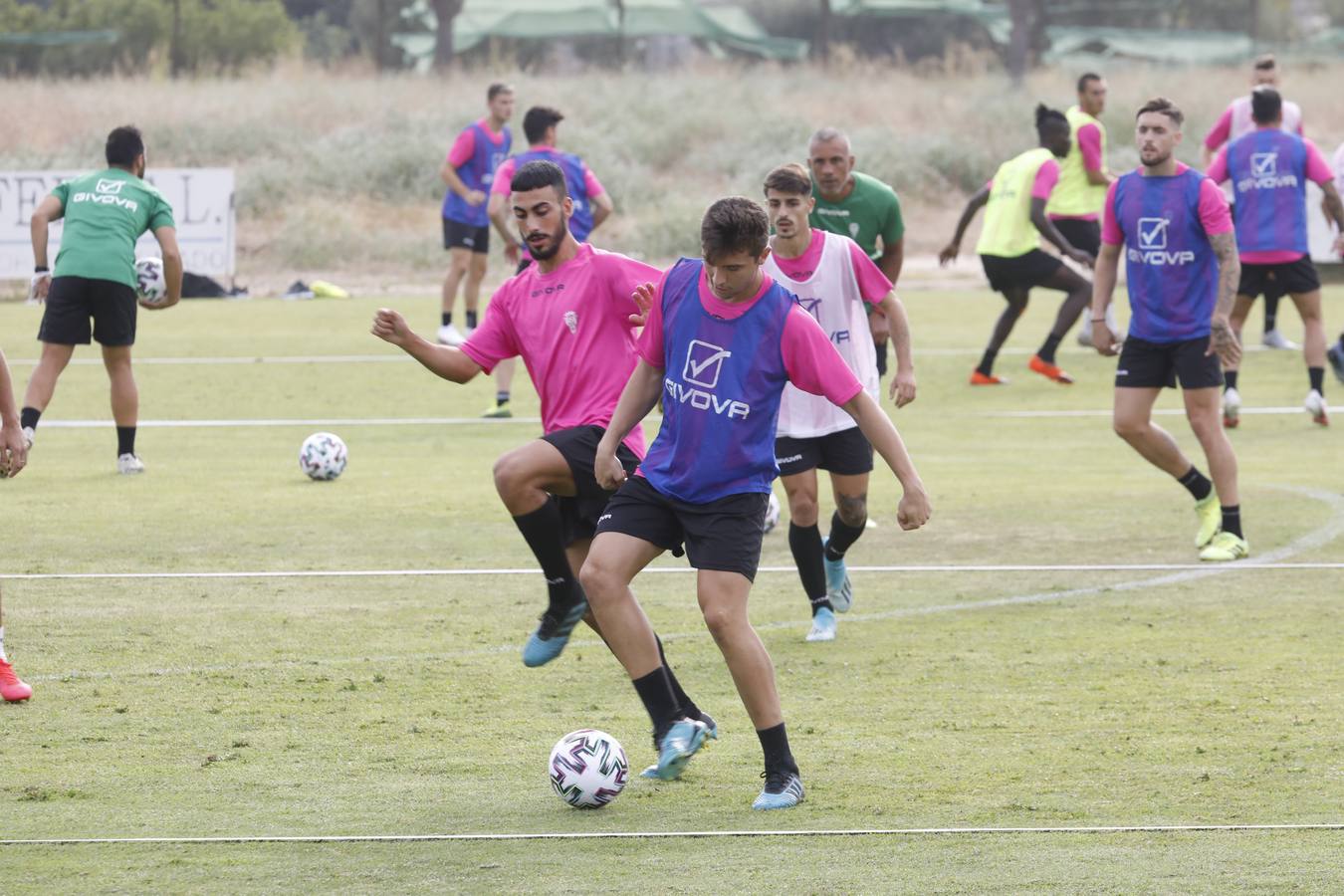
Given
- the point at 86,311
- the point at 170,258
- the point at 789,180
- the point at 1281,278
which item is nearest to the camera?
the point at 789,180

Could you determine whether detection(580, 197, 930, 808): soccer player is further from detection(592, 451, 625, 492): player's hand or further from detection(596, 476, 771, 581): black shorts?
detection(592, 451, 625, 492): player's hand

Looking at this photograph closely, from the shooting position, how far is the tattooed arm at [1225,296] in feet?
31.8

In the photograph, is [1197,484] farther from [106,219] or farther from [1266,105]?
[106,219]

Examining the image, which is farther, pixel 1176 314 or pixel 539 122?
pixel 539 122

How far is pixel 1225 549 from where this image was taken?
10.0 metres

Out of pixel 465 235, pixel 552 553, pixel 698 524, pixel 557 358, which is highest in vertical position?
pixel 557 358

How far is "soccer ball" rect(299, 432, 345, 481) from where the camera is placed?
1268 cm

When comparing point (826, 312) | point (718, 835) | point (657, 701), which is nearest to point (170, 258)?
point (826, 312)

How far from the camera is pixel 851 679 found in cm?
759

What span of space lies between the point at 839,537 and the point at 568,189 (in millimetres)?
7029

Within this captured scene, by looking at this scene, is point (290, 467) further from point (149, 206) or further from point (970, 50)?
point (970, 50)

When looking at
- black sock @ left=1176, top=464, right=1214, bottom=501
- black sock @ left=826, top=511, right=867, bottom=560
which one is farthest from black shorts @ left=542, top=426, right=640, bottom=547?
black sock @ left=1176, top=464, right=1214, bottom=501

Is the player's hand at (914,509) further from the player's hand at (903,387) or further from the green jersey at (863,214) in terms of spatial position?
the green jersey at (863,214)

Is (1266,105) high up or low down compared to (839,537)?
up
